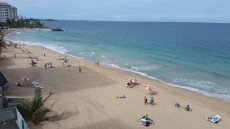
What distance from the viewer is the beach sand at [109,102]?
45.0ft

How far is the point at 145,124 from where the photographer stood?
13.5 metres

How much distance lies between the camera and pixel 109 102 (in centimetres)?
1692

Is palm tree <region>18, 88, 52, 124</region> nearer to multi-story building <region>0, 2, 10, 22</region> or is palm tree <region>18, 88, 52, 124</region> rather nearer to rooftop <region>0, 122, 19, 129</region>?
rooftop <region>0, 122, 19, 129</region>

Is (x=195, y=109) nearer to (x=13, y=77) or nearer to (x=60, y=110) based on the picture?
(x=60, y=110)

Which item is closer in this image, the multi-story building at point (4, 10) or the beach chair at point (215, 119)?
the beach chair at point (215, 119)

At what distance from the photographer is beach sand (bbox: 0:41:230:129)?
13.7 metres

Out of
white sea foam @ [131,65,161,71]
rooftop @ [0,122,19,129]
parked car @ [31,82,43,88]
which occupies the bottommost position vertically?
parked car @ [31,82,43,88]

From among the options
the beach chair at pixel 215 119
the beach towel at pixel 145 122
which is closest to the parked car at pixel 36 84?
the beach towel at pixel 145 122

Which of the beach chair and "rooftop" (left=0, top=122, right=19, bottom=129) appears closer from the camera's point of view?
"rooftop" (left=0, top=122, right=19, bottom=129)

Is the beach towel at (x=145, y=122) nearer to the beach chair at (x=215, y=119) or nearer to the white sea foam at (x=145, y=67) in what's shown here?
the beach chair at (x=215, y=119)

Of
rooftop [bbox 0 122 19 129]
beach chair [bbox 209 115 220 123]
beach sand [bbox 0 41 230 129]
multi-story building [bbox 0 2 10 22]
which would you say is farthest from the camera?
multi-story building [bbox 0 2 10 22]

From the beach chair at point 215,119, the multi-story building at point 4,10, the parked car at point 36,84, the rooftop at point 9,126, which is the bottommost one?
the beach chair at point 215,119

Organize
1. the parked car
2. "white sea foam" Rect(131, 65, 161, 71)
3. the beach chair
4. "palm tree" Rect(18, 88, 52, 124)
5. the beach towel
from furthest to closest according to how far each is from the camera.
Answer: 1. "white sea foam" Rect(131, 65, 161, 71)
2. the parked car
3. the beach chair
4. the beach towel
5. "palm tree" Rect(18, 88, 52, 124)

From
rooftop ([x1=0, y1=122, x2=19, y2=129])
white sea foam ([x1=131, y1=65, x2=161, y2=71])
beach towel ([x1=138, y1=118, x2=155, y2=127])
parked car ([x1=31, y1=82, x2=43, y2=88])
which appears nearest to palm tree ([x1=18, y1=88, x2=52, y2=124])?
rooftop ([x1=0, y1=122, x2=19, y2=129])
